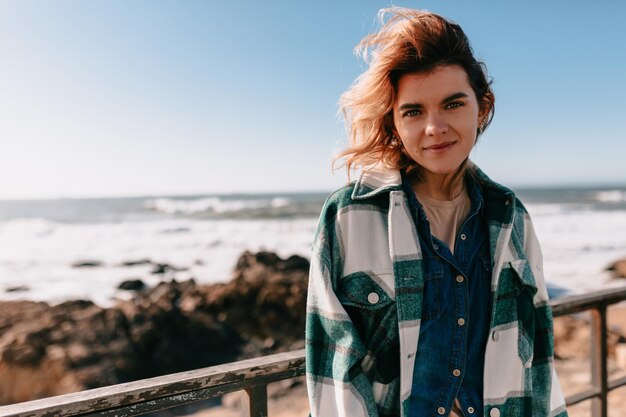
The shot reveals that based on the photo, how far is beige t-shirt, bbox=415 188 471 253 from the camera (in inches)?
59.4

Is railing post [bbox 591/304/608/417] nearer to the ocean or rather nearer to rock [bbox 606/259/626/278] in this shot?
the ocean

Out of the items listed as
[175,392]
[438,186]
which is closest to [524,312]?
[438,186]

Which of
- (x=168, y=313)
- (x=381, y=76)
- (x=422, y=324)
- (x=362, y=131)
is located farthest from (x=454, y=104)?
(x=168, y=313)

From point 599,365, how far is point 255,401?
1.84 metres

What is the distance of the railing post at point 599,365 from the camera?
2287 mm

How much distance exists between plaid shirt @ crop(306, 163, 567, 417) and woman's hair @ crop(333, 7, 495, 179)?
0.17 meters

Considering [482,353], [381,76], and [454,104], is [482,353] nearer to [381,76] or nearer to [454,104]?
[454,104]

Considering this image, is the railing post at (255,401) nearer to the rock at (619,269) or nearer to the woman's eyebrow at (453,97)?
the woman's eyebrow at (453,97)

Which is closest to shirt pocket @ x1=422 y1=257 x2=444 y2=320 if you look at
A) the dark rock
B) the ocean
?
the ocean

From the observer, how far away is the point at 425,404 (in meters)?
1.30

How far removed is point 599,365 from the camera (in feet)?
7.57

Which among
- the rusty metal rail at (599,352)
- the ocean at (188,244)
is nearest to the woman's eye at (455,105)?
the rusty metal rail at (599,352)

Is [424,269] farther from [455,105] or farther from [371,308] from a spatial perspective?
[455,105]

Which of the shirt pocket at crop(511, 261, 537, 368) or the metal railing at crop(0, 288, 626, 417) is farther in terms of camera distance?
the shirt pocket at crop(511, 261, 537, 368)
